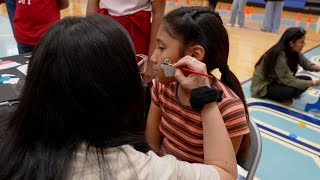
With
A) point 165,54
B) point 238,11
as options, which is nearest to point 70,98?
point 165,54

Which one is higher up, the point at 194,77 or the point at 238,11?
the point at 194,77

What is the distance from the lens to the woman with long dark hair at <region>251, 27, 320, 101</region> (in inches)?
88.7

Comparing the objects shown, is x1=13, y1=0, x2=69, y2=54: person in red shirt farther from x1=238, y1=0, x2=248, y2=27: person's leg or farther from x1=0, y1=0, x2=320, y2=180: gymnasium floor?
x1=238, y1=0, x2=248, y2=27: person's leg

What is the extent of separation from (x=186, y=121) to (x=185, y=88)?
0.14m

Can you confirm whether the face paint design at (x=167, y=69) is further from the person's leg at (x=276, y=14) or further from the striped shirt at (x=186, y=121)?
the person's leg at (x=276, y=14)

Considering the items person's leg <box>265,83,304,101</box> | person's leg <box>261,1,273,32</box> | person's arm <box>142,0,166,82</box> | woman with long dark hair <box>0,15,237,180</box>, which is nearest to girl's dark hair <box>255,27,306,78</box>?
person's leg <box>265,83,304,101</box>

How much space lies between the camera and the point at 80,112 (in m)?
0.49

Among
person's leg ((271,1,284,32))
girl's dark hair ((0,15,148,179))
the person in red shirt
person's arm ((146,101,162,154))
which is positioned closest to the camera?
girl's dark hair ((0,15,148,179))

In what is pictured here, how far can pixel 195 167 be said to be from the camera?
1.89 ft

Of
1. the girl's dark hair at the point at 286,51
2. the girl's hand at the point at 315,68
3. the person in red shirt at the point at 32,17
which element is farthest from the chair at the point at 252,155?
the girl's hand at the point at 315,68

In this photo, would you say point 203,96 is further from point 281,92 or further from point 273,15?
point 273,15

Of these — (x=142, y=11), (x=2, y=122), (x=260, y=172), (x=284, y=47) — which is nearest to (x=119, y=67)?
(x=2, y=122)

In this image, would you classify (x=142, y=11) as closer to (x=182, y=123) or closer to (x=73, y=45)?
(x=182, y=123)

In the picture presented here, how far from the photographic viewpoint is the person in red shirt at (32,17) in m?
1.59
